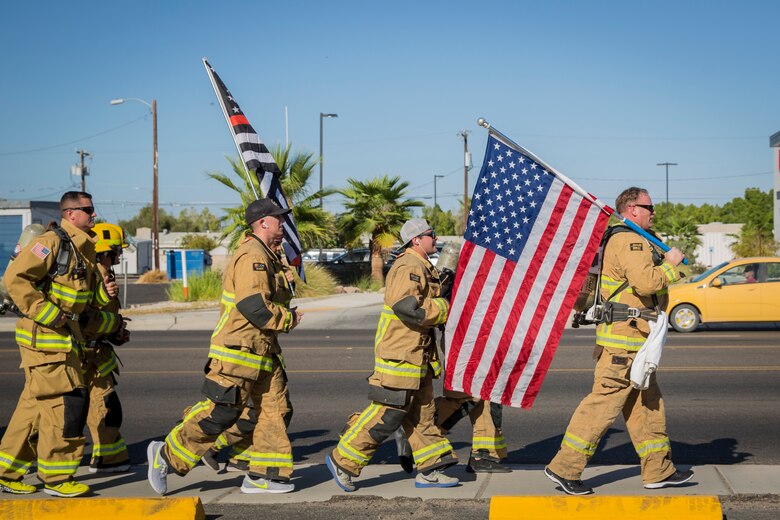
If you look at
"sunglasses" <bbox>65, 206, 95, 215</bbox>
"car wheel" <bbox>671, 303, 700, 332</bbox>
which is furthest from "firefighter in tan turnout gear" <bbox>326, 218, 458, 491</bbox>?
"car wheel" <bbox>671, 303, 700, 332</bbox>

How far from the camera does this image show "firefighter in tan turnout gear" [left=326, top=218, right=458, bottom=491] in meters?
6.41

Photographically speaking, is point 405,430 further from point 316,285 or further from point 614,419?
point 316,285

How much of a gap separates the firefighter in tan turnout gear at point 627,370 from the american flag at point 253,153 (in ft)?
9.70

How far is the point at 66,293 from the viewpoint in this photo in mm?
6430

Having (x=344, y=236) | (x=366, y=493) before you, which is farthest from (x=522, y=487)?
(x=344, y=236)

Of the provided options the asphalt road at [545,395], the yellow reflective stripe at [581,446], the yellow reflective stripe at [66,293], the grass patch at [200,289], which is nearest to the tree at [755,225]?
the grass patch at [200,289]

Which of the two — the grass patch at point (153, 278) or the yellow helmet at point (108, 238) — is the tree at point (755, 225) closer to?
the grass patch at point (153, 278)

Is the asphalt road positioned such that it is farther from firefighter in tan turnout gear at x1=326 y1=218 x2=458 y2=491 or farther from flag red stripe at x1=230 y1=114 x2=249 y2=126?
flag red stripe at x1=230 y1=114 x2=249 y2=126

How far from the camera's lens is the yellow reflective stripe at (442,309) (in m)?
6.44

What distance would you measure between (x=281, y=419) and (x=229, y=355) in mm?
586

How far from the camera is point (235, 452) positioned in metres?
7.07

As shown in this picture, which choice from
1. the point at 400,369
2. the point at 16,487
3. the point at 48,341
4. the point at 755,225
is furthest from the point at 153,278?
the point at 755,225

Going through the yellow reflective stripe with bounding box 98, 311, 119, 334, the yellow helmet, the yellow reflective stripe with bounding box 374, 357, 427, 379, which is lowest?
the yellow reflective stripe with bounding box 374, 357, 427, 379

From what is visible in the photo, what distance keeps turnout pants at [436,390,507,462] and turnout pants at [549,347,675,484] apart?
0.81 meters
